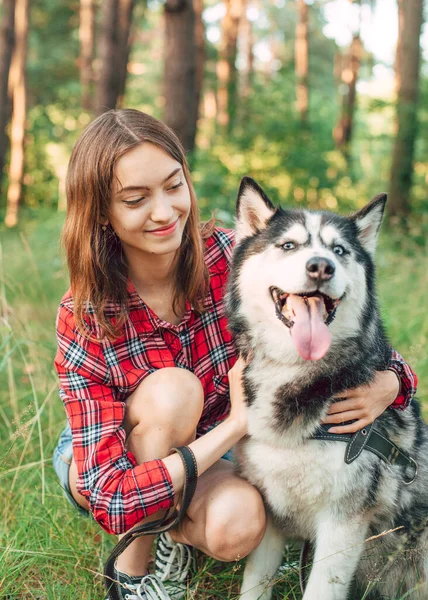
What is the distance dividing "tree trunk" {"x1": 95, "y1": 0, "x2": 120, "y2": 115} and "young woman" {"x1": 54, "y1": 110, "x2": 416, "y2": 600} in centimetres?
499

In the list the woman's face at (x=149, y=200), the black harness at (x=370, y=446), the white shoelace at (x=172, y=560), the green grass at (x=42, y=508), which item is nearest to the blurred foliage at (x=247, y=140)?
the green grass at (x=42, y=508)

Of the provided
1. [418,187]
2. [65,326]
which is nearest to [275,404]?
[65,326]

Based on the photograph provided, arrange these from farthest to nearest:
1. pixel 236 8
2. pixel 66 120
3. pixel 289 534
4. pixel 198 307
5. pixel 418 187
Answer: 1. pixel 66 120
2. pixel 236 8
3. pixel 418 187
4. pixel 198 307
5. pixel 289 534

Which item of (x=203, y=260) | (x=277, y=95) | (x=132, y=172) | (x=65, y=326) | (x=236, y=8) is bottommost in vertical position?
(x=65, y=326)

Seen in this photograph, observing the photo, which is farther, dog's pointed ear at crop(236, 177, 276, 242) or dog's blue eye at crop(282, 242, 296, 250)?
dog's pointed ear at crop(236, 177, 276, 242)

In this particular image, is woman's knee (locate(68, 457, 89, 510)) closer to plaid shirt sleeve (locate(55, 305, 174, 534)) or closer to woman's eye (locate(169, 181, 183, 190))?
plaid shirt sleeve (locate(55, 305, 174, 534))

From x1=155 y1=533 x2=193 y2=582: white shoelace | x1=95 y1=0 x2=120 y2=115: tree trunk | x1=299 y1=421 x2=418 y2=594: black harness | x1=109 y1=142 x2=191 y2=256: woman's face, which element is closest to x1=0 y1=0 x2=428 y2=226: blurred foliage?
x1=95 y1=0 x2=120 y2=115: tree trunk

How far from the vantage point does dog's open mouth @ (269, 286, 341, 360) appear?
1855 mm

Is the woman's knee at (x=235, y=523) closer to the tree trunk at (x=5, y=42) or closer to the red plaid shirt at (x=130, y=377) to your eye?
the red plaid shirt at (x=130, y=377)

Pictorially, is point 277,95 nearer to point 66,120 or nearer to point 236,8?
point 236,8

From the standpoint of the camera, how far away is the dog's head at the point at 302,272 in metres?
1.85

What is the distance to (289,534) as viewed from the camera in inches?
84.7

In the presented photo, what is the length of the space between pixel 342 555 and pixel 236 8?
15550 millimetres

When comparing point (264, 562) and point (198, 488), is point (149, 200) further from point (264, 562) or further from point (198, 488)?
point (264, 562)
